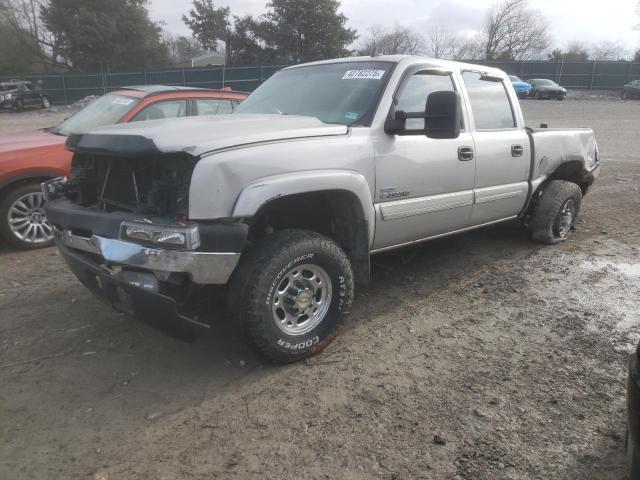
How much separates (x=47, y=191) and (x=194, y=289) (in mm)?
1580

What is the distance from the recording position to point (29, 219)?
5.32 meters

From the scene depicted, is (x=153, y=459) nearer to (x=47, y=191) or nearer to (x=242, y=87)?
(x=47, y=191)

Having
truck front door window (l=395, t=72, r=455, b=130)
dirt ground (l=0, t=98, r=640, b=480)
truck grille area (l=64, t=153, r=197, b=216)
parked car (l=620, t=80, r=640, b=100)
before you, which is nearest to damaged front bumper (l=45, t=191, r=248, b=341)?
truck grille area (l=64, t=153, r=197, b=216)

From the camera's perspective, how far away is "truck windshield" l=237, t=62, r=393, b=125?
3.64 m

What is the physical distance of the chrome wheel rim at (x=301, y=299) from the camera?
122 inches

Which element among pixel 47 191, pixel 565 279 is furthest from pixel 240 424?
pixel 565 279

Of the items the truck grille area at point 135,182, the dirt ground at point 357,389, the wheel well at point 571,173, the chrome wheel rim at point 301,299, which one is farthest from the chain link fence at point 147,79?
the chrome wheel rim at point 301,299

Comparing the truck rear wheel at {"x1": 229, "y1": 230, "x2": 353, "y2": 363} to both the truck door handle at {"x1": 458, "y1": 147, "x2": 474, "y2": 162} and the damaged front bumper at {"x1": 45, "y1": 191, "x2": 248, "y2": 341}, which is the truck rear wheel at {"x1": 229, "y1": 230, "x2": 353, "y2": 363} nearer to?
the damaged front bumper at {"x1": 45, "y1": 191, "x2": 248, "y2": 341}

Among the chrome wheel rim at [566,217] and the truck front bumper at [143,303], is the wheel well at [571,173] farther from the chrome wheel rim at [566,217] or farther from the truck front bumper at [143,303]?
the truck front bumper at [143,303]

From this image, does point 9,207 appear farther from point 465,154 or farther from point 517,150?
point 517,150

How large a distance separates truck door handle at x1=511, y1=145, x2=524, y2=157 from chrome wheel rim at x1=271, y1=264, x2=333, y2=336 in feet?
8.01

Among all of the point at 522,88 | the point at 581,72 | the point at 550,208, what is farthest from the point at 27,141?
the point at 581,72

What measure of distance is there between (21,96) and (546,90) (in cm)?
3205

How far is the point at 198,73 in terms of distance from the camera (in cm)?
3162
